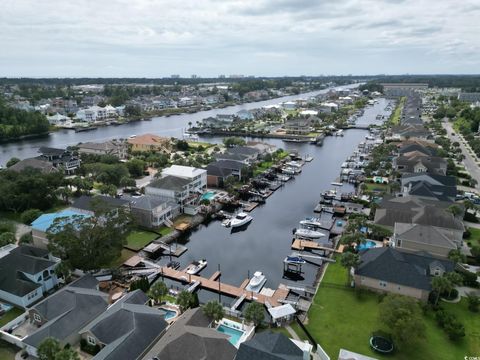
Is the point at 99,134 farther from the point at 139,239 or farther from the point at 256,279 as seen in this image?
the point at 256,279

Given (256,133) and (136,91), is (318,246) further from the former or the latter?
(136,91)

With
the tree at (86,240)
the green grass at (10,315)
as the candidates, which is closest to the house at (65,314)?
the green grass at (10,315)

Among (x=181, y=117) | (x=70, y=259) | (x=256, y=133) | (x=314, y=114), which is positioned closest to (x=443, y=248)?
(x=70, y=259)

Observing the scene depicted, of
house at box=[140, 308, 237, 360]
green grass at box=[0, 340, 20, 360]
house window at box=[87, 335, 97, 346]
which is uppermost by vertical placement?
house at box=[140, 308, 237, 360]

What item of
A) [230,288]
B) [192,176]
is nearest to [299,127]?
[192,176]

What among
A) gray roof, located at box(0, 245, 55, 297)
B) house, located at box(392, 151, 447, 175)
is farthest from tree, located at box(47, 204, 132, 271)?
house, located at box(392, 151, 447, 175)

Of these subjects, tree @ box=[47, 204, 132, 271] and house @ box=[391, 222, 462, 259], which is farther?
house @ box=[391, 222, 462, 259]

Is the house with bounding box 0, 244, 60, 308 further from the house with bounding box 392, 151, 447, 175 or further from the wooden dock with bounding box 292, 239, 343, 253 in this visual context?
the house with bounding box 392, 151, 447, 175
